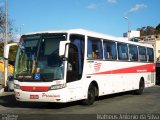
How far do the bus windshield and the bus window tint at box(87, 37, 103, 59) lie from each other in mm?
1964

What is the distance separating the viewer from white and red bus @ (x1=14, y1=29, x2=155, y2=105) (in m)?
14.0

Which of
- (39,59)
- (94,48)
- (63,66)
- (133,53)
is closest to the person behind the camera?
(63,66)

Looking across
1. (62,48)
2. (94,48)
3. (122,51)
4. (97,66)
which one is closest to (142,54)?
(122,51)

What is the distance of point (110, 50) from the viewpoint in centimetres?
1816

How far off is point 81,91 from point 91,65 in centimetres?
151

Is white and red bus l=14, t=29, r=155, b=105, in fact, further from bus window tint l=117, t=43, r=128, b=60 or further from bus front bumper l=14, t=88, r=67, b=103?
bus window tint l=117, t=43, r=128, b=60

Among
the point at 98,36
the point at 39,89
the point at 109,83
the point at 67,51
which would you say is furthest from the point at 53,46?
the point at 109,83

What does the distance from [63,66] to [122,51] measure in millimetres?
6380

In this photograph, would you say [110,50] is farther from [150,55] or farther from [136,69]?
[150,55]

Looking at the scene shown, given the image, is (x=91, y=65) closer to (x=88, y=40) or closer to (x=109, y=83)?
(x=88, y=40)

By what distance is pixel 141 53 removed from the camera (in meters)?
22.7

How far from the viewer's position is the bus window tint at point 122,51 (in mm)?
19292

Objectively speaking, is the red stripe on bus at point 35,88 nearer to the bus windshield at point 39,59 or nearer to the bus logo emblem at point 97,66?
the bus windshield at point 39,59

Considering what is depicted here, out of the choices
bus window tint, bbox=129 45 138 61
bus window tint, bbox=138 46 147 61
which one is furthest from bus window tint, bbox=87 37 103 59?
bus window tint, bbox=138 46 147 61
